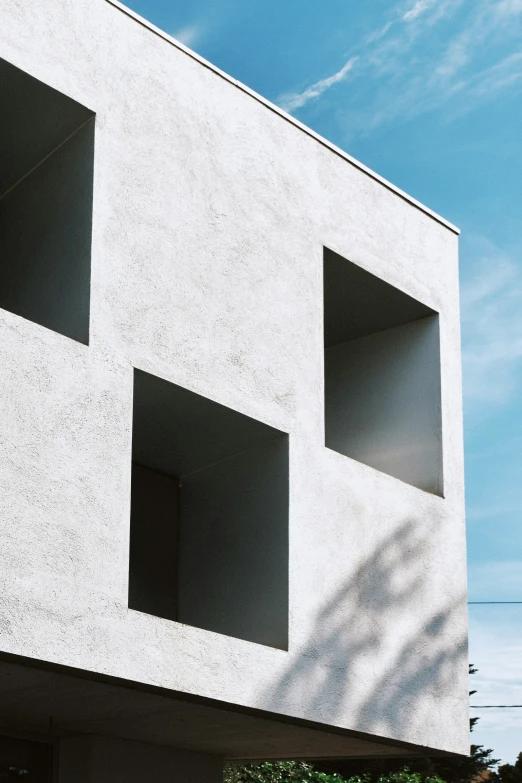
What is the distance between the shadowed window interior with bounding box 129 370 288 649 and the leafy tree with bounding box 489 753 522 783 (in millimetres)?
22967

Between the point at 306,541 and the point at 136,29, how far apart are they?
403 centimetres

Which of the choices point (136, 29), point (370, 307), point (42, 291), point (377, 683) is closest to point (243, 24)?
point (370, 307)

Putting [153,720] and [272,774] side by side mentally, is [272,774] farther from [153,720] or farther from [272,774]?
[153,720]

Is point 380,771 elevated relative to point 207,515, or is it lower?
lower

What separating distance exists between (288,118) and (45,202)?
7.79ft

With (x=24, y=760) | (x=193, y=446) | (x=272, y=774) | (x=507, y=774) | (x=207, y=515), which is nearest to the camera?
(x=24, y=760)

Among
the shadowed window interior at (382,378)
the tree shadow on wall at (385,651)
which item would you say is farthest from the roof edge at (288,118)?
the tree shadow on wall at (385,651)

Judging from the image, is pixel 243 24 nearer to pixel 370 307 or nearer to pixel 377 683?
pixel 370 307

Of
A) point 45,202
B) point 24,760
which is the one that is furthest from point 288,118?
point 24,760

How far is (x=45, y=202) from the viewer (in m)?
9.33

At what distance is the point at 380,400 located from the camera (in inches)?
469

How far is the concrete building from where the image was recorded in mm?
7984

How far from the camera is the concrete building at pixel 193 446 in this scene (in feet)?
26.2

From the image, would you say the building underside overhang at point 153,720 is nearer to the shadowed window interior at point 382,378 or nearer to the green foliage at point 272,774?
the shadowed window interior at point 382,378
